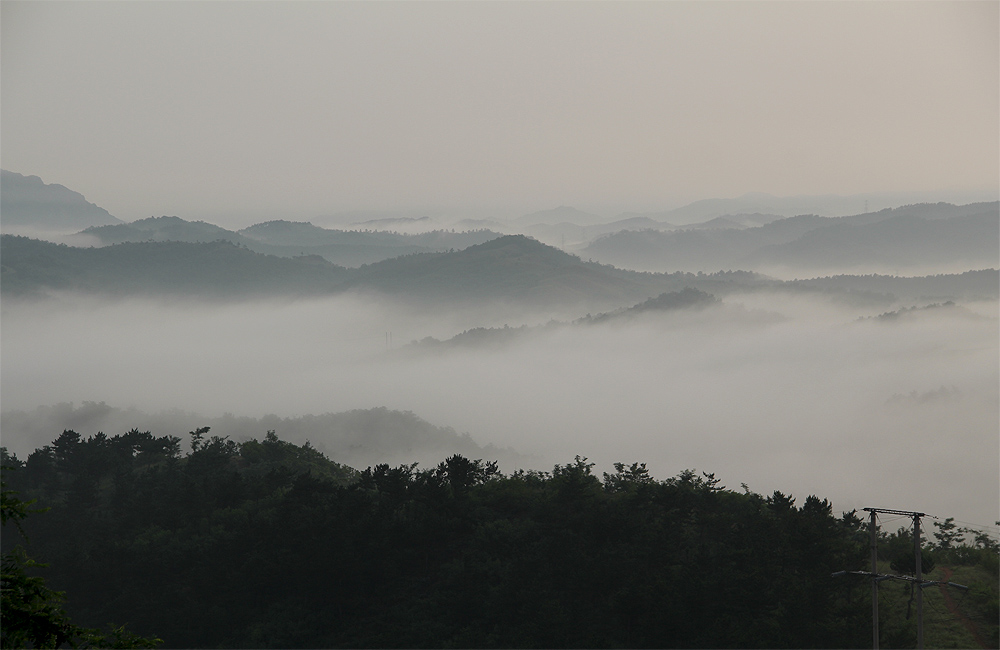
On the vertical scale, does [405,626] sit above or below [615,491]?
below

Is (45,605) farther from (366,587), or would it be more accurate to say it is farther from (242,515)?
(242,515)

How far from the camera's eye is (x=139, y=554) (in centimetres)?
5688

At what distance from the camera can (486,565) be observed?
5116 centimetres

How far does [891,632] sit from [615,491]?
22.8 meters

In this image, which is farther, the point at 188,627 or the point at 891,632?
the point at 188,627

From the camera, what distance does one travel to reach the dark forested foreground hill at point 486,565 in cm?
4462

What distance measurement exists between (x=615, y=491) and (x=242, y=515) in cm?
2701

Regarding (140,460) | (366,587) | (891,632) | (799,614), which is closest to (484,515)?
(366,587)

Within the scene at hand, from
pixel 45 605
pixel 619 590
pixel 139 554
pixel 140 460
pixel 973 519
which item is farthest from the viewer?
pixel 973 519

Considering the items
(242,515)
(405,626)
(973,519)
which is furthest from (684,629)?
(973,519)

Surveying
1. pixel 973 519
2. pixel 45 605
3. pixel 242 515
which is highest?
pixel 45 605

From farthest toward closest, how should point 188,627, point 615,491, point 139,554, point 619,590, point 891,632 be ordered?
point 615,491, point 139,554, point 188,627, point 619,590, point 891,632

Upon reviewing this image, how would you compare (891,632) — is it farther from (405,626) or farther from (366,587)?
(366,587)

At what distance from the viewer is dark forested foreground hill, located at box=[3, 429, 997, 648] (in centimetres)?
4462
